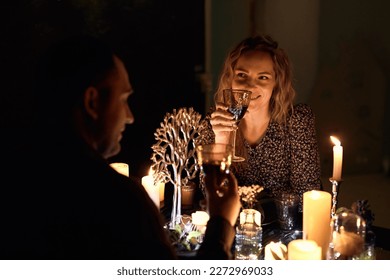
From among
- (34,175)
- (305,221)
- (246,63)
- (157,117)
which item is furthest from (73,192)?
(157,117)

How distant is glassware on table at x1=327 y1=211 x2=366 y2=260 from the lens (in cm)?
125

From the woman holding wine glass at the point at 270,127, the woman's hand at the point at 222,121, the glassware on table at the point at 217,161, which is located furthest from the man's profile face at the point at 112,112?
the woman holding wine glass at the point at 270,127

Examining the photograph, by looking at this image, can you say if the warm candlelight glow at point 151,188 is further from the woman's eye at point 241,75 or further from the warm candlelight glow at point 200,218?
the woman's eye at point 241,75

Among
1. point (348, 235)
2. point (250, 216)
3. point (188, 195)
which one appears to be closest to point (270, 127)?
point (188, 195)

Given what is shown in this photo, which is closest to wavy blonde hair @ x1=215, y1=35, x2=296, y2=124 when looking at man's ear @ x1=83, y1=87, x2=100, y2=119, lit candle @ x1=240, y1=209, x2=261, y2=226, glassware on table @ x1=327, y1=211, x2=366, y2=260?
lit candle @ x1=240, y1=209, x2=261, y2=226

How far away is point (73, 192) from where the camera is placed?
1.05 meters

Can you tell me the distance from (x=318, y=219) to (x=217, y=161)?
0.47 metres

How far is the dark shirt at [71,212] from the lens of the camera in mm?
1038

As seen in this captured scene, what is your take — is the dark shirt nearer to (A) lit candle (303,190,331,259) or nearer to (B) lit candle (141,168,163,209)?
(A) lit candle (303,190,331,259)

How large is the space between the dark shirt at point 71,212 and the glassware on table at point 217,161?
0.26m

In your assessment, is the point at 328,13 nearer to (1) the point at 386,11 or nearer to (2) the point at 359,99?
(1) the point at 386,11

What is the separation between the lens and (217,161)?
1318mm

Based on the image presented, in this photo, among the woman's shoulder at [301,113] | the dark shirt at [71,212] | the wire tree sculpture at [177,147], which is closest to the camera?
the dark shirt at [71,212]

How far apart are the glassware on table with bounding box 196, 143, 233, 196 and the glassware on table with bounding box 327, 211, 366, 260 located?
369 mm
